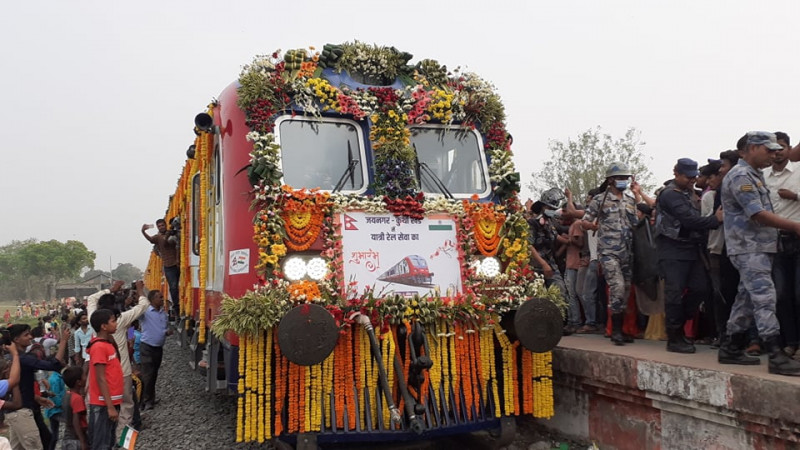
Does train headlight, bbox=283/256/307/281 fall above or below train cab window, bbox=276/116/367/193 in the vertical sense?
below

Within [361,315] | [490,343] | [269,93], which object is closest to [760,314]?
[490,343]

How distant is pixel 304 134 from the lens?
4672mm

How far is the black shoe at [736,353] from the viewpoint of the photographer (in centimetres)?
414

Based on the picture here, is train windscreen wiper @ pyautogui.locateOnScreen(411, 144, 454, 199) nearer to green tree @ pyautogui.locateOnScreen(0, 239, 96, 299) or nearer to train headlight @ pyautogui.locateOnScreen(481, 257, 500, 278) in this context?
train headlight @ pyautogui.locateOnScreen(481, 257, 500, 278)

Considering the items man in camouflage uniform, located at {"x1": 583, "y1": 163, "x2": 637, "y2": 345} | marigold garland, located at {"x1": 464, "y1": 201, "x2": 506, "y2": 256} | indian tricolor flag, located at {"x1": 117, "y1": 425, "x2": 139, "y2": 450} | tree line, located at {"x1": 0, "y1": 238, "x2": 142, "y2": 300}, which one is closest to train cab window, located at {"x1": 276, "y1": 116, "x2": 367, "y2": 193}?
marigold garland, located at {"x1": 464, "y1": 201, "x2": 506, "y2": 256}

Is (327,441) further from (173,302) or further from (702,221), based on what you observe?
(173,302)

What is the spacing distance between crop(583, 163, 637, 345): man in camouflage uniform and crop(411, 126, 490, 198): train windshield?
1.34 metres

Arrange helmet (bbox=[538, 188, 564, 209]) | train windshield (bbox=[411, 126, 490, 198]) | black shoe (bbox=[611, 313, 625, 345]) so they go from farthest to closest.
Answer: helmet (bbox=[538, 188, 564, 209])
black shoe (bbox=[611, 313, 625, 345])
train windshield (bbox=[411, 126, 490, 198])

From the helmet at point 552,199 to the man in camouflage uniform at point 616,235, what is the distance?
1.27m

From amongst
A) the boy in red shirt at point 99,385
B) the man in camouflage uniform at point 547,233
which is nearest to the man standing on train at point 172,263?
the boy in red shirt at point 99,385

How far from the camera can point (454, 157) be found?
201 inches

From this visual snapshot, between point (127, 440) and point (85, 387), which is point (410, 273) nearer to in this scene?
point (127, 440)

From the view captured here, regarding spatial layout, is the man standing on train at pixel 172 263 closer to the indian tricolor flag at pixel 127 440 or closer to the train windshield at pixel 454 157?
the indian tricolor flag at pixel 127 440

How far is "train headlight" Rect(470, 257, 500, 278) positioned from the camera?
4.63 metres
